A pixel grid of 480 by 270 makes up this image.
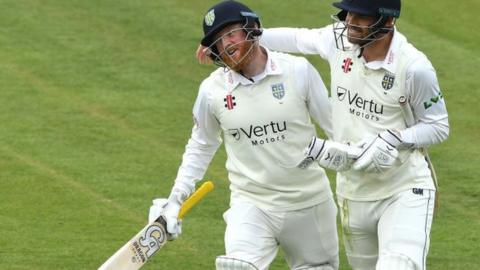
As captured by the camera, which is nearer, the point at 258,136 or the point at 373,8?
the point at 373,8

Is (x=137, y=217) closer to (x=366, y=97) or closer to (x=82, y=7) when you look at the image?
(x=366, y=97)

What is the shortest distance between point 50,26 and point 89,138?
4.77 meters

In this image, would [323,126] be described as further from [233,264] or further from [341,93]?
[233,264]

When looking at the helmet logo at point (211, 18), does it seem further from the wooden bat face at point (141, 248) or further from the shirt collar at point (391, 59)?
the wooden bat face at point (141, 248)

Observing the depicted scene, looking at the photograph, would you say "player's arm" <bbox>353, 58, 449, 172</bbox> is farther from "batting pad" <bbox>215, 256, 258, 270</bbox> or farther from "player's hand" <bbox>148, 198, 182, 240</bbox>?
"player's hand" <bbox>148, 198, 182, 240</bbox>

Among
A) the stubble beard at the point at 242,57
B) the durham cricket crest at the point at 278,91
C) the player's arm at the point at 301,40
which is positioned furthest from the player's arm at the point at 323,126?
the stubble beard at the point at 242,57

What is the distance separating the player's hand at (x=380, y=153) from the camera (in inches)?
316

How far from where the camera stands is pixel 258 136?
27.8 ft

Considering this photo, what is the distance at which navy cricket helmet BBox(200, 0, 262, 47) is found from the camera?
8.41 meters

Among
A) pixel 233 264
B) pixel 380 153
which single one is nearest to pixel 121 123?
pixel 233 264

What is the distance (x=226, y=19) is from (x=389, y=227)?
161 cm

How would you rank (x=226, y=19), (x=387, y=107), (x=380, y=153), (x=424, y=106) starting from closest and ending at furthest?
(x=380, y=153) < (x=424, y=106) < (x=387, y=107) < (x=226, y=19)

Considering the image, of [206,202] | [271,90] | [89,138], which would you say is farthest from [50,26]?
[271,90]

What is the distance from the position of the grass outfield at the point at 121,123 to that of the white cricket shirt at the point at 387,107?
2772mm
